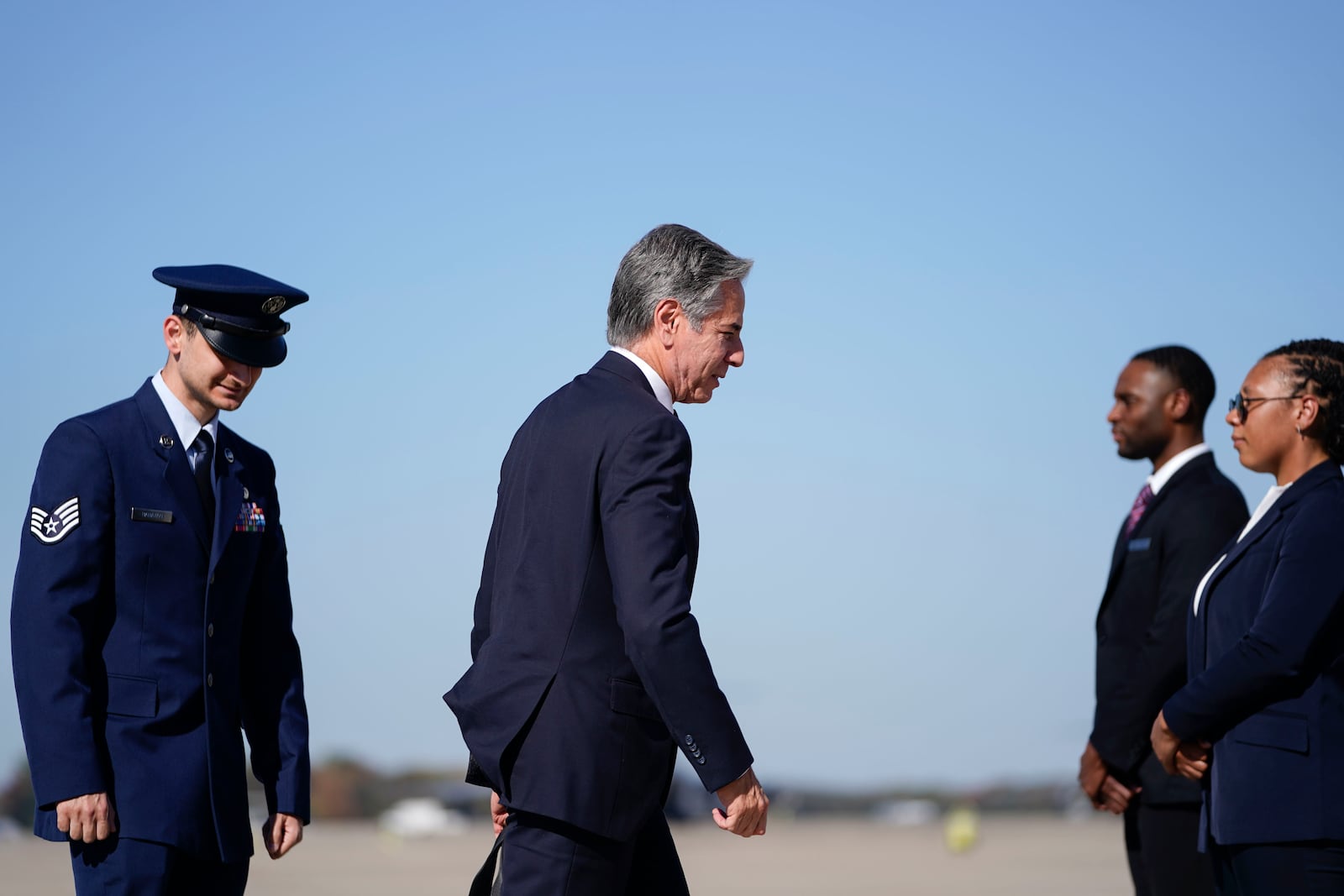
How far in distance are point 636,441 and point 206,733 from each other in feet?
4.23

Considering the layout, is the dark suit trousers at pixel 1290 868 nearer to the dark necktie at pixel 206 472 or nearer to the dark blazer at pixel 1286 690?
the dark blazer at pixel 1286 690

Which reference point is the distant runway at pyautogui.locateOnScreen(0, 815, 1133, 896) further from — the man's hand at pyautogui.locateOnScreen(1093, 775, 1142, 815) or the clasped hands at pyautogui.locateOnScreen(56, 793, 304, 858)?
the clasped hands at pyautogui.locateOnScreen(56, 793, 304, 858)

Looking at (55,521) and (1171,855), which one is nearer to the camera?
(55,521)

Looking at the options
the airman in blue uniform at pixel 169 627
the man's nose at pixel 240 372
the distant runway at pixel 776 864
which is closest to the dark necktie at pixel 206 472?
the airman in blue uniform at pixel 169 627

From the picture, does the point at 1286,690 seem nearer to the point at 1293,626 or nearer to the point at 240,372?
the point at 1293,626

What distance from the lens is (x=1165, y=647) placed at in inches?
183

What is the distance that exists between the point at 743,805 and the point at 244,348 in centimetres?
161

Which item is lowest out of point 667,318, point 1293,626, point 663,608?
point 1293,626

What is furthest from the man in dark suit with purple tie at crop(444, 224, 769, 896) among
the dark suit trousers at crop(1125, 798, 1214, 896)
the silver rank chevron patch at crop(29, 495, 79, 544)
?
the dark suit trousers at crop(1125, 798, 1214, 896)

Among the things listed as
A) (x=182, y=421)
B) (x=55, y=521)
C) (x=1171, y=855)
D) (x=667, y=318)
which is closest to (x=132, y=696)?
(x=55, y=521)

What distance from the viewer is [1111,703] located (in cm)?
476

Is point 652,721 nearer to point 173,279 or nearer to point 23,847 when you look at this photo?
point 173,279

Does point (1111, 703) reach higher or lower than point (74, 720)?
lower

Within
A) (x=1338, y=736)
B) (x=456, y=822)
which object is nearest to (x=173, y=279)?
(x=1338, y=736)
